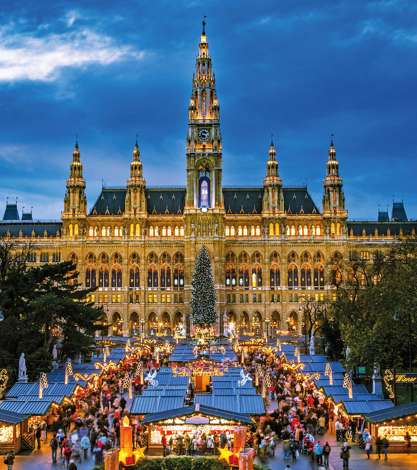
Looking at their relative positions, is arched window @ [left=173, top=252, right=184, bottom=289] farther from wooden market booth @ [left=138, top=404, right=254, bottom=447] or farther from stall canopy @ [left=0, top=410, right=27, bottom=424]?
wooden market booth @ [left=138, top=404, right=254, bottom=447]

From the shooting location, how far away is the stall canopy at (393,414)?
112ft

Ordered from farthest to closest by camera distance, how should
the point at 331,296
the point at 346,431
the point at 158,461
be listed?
the point at 331,296 → the point at 346,431 → the point at 158,461

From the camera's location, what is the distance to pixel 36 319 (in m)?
56.8

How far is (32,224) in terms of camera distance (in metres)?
127

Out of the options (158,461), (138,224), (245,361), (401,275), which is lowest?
(158,461)

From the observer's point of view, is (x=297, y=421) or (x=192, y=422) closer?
(x=192, y=422)

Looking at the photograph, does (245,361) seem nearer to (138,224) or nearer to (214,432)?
(214,432)

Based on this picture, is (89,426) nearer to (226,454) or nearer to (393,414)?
(226,454)

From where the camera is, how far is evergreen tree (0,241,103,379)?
5166 cm

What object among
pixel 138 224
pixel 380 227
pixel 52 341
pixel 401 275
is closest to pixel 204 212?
pixel 138 224

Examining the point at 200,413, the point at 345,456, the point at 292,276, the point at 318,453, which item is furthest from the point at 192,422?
the point at 292,276

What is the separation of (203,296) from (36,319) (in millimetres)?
45743

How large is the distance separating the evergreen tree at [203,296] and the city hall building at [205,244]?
12.0 m

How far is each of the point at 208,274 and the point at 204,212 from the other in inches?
623
